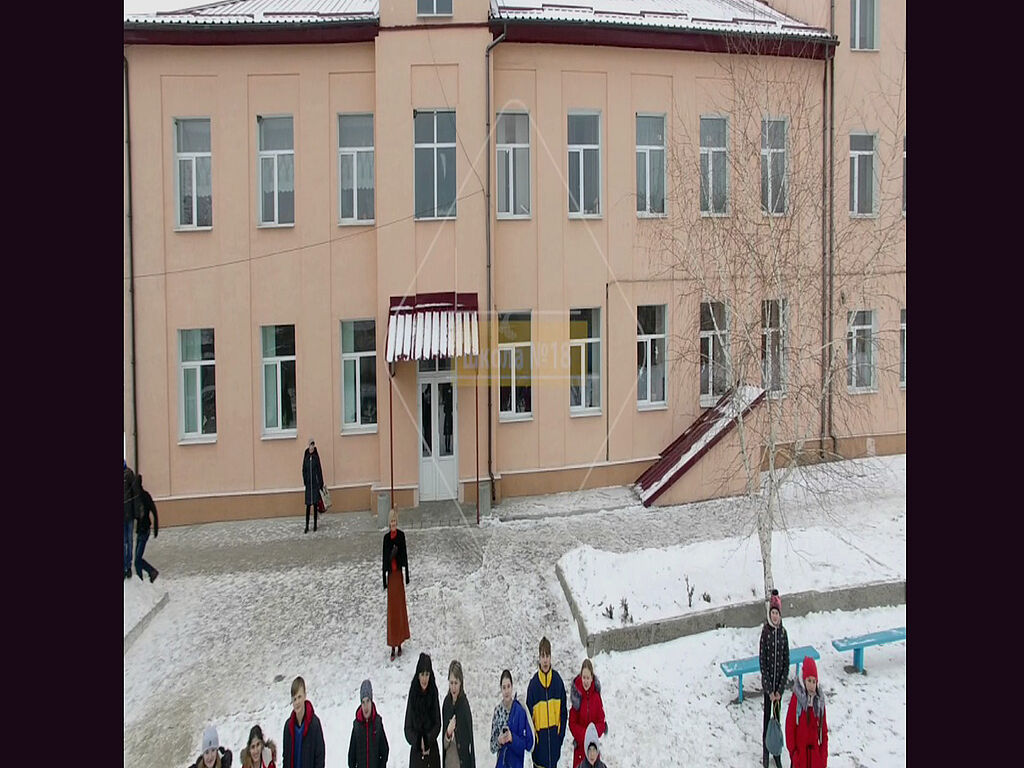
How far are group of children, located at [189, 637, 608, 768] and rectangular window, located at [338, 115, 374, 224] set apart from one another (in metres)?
9.57

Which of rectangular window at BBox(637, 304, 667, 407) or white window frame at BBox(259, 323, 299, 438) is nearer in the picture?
white window frame at BBox(259, 323, 299, 438)

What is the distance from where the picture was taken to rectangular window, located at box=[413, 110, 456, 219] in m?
12.7

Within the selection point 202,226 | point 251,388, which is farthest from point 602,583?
point 202,226

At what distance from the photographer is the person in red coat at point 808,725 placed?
582 centimetres

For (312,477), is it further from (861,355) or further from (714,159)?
(861,355)

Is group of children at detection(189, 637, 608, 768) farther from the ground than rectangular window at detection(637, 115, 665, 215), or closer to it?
closer to it

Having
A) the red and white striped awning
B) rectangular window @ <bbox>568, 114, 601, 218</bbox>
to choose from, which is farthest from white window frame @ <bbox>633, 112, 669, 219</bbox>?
the red and white striped awning

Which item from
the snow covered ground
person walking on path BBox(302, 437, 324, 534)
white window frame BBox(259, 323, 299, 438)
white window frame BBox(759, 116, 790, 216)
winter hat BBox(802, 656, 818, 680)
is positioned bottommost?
the snow covered ground

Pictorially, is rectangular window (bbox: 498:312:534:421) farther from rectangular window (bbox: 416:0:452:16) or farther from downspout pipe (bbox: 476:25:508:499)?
rectangular window (bbox: 416:0:452:16)

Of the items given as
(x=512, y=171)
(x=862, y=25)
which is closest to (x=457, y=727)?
(x=512, y=171)

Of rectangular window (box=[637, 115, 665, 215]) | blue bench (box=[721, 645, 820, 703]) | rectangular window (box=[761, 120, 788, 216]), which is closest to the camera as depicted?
blue bench (box=[721, 645, 820, 703])

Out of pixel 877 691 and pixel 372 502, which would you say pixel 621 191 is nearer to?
pixel 372 502

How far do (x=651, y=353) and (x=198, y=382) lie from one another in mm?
9053

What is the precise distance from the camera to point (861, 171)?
15.0 meters
